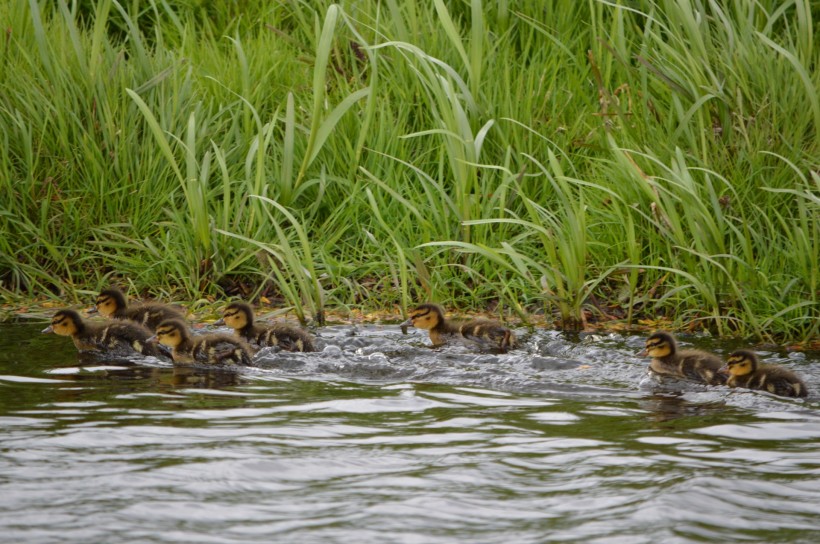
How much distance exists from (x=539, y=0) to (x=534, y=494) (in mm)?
5361

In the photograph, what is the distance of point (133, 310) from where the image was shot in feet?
23.4

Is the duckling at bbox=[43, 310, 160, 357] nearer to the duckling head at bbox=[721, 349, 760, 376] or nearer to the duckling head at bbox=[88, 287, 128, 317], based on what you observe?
the duckling head at bbox=[88, 287, 128, 317]

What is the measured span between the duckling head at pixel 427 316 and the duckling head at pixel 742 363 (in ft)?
5.39

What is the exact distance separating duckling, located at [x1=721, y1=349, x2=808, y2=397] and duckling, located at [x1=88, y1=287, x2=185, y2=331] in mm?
2923

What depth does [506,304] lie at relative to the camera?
758 centimetres

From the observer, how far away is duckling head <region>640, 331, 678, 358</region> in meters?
6.05

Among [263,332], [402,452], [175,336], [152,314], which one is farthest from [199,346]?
[402,452]

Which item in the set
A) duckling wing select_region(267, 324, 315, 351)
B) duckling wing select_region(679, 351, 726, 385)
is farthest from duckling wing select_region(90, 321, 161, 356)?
duckling wing select_region(679, 351, 726, 385)

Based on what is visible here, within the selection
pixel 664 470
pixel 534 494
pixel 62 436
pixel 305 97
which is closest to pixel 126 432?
pixel 62 436

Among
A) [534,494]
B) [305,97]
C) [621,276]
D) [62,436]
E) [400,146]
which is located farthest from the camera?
[305,97]

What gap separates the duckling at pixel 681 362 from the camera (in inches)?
233

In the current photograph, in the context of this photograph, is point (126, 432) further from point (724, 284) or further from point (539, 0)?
point (539, 0)

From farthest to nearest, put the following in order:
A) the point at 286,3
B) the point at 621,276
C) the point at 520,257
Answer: the point at 286,3, the point at 621,276, the point at 520,257

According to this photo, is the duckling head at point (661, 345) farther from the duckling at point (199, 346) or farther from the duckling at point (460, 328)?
the duckling at point (199, 346)
